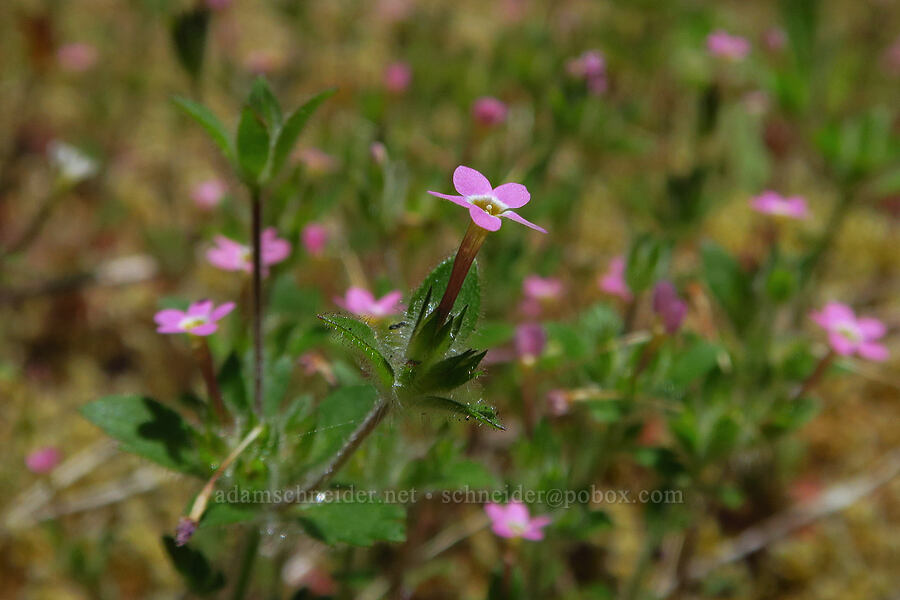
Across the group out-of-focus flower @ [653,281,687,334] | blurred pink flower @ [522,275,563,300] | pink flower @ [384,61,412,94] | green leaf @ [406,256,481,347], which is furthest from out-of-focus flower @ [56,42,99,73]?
out-of-focus flower @ [653,281,687,334]

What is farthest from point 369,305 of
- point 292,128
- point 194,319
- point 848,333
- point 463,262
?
point 848,333

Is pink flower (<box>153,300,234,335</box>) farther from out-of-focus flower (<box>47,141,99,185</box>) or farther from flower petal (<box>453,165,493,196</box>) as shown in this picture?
out-of-focus flower (<box>47,141,99,185</box>)

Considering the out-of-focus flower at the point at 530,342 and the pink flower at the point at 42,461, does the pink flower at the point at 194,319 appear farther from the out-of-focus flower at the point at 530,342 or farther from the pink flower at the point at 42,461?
the pink flower at the point at 42,461

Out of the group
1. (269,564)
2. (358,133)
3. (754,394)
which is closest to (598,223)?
(358,133)

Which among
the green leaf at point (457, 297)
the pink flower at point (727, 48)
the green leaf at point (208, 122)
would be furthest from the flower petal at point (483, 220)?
the pink flower at point (727, 48)

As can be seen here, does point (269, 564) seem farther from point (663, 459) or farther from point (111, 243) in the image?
point (111, 243)

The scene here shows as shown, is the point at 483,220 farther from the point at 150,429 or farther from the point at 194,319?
the point at 150,429

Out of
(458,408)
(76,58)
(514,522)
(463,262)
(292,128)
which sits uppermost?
(292,128)
